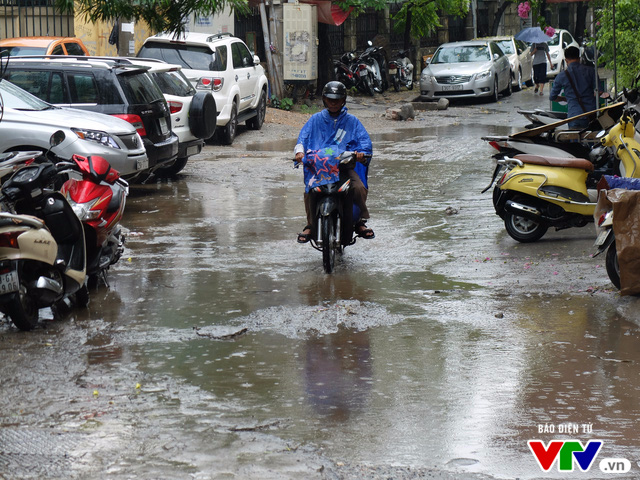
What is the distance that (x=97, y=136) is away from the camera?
11258mm

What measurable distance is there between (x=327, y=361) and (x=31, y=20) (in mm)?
17515

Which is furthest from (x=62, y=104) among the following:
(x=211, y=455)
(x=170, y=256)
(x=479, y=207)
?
(x=211, y=455)

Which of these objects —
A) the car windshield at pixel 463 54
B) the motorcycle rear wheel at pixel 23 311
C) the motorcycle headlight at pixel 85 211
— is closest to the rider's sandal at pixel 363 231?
the motorcycle headlight at pixel 85 211

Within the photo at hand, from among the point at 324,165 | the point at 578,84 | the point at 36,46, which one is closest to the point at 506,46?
the point at 36,46

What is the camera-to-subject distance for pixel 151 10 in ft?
40.7

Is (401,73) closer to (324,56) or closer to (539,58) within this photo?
(539,58)

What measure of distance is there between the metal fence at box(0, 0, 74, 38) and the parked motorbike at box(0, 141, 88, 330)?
14591 millimetres

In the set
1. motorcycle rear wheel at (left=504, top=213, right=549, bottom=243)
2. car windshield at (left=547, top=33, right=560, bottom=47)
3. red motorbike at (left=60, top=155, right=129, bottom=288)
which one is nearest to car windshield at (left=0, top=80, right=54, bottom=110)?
red motorbike at (left=60, top=155, right=129, bottom=288)

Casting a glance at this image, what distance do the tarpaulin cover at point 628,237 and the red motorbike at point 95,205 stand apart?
3.97 metres

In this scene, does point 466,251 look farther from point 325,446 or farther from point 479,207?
point 325,446

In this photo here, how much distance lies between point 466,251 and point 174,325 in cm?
356

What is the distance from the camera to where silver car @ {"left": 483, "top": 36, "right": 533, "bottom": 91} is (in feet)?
99.8

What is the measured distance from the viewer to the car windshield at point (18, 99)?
37.4 ft

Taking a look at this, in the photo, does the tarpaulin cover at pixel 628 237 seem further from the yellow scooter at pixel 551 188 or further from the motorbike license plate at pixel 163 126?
the motorbike license plate at pixel 163 126
